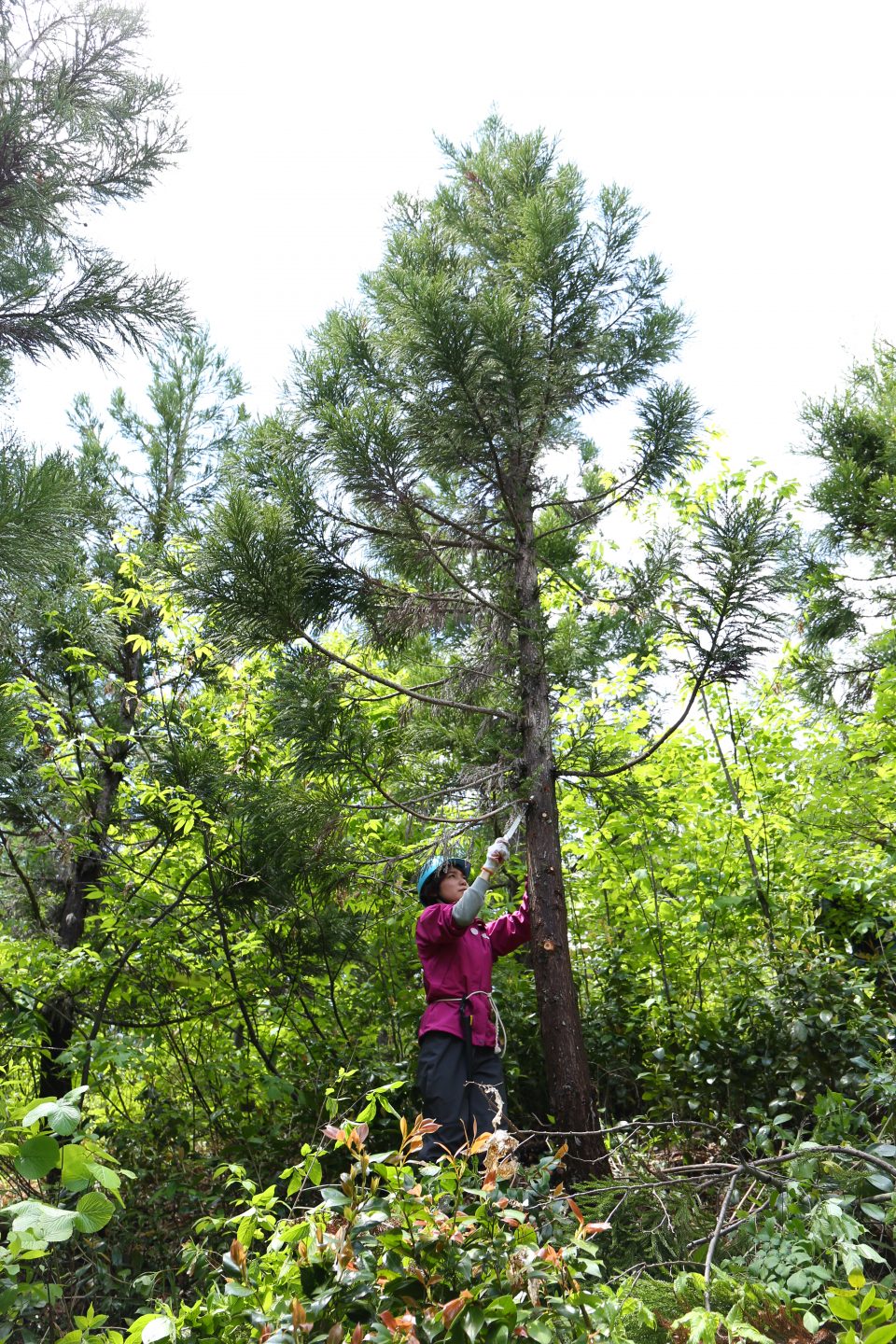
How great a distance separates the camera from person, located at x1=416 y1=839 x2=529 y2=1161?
3.60m

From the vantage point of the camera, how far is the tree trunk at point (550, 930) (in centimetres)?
397

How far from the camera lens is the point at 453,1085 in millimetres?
3646

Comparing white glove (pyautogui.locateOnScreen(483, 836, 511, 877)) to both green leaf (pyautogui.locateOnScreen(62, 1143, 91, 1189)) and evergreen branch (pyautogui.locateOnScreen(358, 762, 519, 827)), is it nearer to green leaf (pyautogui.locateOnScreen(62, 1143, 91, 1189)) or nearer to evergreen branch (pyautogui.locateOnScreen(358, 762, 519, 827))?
evergreen branch (pyautogui.locateOnScreen(358, 762, 519, 827))

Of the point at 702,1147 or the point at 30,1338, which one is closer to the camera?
the point at 30,1338

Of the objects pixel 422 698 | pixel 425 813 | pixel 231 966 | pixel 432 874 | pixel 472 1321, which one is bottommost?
pixel 472 1321

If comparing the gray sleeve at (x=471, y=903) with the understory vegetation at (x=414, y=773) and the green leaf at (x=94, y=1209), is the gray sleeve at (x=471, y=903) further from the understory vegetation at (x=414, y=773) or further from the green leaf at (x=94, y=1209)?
the green leaf at (x=94, y=1209)

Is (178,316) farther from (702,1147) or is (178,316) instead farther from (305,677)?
(702,1147)

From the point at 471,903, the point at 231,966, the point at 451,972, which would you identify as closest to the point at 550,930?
the point at 451,972

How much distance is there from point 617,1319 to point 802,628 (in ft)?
22.1

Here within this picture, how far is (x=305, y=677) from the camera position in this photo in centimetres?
454

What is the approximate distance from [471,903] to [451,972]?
453 millimetres

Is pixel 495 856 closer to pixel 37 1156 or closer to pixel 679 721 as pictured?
pixel 679 721

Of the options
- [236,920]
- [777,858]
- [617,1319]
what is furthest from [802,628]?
[617,1319]

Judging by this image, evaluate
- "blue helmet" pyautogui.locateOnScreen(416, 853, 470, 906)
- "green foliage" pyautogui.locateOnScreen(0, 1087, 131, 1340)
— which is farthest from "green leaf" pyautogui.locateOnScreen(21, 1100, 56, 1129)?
"blue helmet" pyautogui.locateOnScreen(416, 853, 470, 906)
